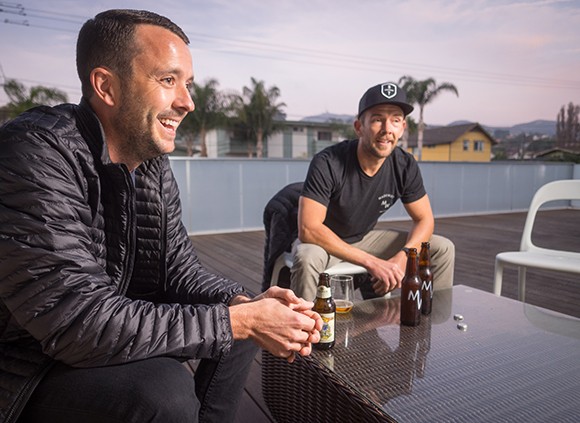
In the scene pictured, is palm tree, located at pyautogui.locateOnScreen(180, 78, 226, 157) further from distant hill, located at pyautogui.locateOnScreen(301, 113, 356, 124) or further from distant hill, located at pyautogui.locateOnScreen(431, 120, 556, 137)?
distant hill, located at pyautogui.locateOnScreen(431, 120, 556, 137)

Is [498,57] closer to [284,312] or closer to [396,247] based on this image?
[396,247]

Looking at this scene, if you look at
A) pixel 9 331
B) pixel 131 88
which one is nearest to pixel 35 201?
pixel 9 331

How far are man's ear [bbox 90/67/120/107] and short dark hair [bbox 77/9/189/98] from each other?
1 centimetres

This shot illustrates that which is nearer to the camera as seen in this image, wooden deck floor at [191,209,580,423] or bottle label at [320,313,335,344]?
bottle label at [320,313,335,344]

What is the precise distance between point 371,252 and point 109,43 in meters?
1.93

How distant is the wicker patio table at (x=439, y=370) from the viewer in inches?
37.2

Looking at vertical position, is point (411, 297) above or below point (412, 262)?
below

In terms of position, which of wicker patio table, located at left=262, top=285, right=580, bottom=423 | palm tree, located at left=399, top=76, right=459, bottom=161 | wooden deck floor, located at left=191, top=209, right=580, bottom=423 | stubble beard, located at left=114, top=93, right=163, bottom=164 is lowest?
wooden deck floor, located at left=191, top=209, right=580, bottom=423

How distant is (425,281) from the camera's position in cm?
155

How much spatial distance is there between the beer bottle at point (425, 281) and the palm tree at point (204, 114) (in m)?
31.0

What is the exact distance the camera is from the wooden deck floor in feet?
9.98

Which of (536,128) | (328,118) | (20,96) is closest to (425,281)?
(20,96)

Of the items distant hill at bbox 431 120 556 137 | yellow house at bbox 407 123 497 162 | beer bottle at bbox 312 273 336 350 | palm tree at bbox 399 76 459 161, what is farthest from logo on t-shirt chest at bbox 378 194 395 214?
yellow house at bbox 407 123 497 162

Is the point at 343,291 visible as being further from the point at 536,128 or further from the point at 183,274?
the point at 536,128
